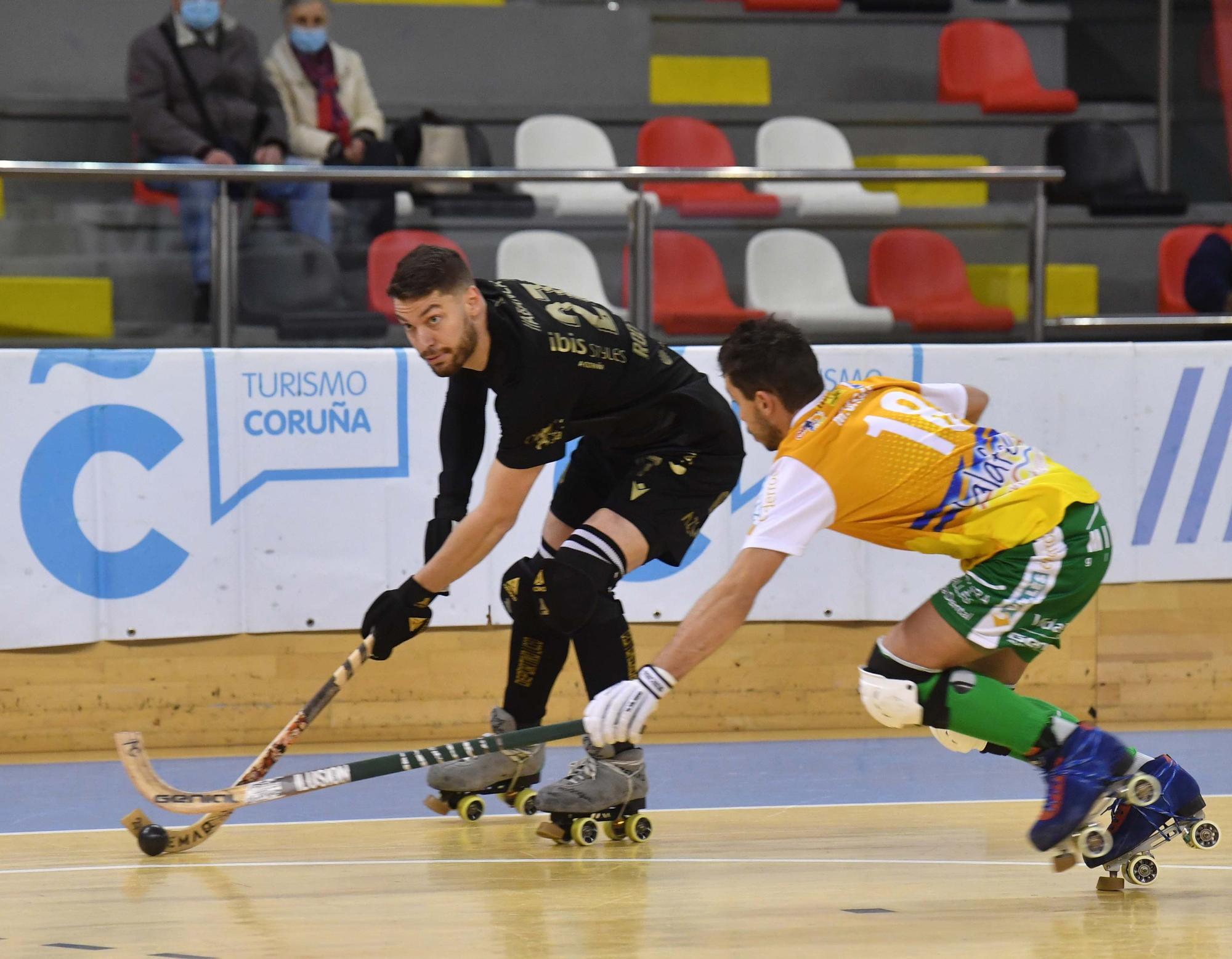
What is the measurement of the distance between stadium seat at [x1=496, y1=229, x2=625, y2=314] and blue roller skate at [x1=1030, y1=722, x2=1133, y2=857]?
11.7ft

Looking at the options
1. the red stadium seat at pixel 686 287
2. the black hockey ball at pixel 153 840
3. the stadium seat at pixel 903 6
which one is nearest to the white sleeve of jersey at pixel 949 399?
the black hockey ball at pixel 153 840

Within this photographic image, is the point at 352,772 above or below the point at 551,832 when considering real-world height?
above

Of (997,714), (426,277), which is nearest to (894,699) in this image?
(997,714)

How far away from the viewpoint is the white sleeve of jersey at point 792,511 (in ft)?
13.5

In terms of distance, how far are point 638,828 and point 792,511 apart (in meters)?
1.40

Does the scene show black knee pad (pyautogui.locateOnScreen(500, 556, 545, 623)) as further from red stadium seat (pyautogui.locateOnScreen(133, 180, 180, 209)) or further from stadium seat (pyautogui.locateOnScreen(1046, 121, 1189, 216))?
stadium seat (pyautogui.locateOnScreen(1046, 121, 1189, 216))

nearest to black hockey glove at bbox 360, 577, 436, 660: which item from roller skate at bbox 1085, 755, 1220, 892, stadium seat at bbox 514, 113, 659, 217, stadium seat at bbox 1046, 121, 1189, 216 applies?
roller skate at bbox 1085, 755, 1220, 892

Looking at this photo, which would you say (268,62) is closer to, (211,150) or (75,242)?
(211,150)

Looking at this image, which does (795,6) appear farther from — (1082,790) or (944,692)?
(1082,790)

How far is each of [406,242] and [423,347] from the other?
262 centimetres

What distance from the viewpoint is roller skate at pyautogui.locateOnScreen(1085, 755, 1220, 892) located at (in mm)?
4227

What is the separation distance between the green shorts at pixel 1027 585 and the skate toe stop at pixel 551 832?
4.52ft

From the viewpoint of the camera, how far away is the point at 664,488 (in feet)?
16.6

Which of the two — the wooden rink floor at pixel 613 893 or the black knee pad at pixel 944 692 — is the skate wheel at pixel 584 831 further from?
the black knee pad at pixel 944 692
